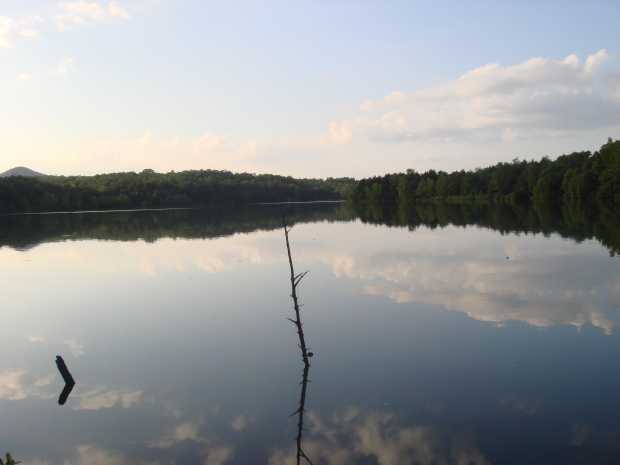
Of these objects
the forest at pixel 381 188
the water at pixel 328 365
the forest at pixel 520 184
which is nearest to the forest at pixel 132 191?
the forest at pixel 381 188

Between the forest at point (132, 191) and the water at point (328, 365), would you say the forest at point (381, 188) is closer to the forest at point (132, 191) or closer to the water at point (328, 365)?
the forest at point (132, 191)

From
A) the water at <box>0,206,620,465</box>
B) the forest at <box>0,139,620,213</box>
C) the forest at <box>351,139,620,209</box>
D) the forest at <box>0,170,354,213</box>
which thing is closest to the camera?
the water at <box>0,206,620,465</box>

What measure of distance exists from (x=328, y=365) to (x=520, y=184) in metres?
103

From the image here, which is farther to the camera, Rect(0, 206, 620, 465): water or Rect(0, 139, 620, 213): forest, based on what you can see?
Rect(0, 139, 620, 213): forest

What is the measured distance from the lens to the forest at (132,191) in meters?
128

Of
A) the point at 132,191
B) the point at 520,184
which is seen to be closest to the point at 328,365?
the point at 520,184

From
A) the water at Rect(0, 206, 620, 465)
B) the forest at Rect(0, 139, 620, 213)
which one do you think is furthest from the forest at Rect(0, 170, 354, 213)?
the water at Rect(0, 206, 620, 465)

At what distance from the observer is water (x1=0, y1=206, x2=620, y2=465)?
979 centimetres

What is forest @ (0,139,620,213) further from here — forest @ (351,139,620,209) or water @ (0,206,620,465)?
water @ (0,206,620,465)

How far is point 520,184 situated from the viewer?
106562 millimetres

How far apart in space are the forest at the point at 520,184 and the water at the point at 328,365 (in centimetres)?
5391

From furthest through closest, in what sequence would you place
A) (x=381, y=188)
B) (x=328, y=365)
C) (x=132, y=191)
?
(x=381, y=188)
(x=132, y=191)
(x=328, y=365)

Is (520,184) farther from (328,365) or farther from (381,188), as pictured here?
(328,365)

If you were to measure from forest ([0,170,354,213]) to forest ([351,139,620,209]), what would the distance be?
41.6 m
